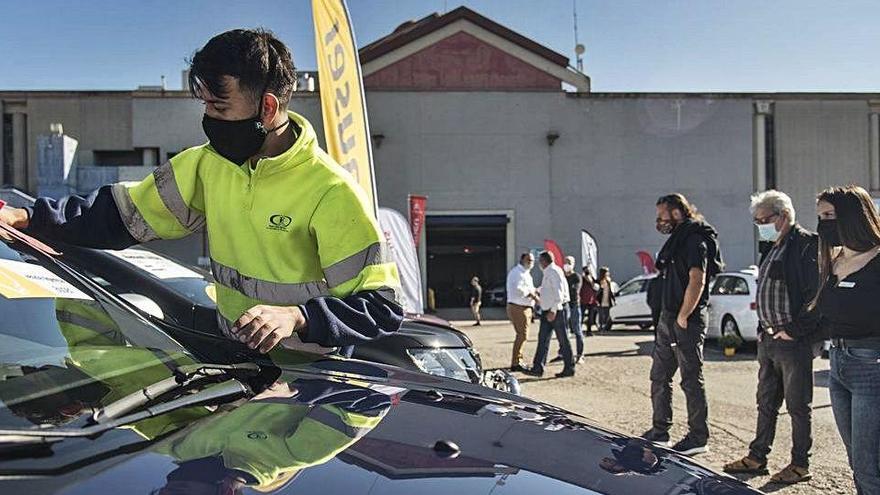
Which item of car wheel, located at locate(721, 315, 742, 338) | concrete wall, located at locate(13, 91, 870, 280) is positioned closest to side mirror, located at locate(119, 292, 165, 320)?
car wheel, located at locate(721, 315, 742, 338)

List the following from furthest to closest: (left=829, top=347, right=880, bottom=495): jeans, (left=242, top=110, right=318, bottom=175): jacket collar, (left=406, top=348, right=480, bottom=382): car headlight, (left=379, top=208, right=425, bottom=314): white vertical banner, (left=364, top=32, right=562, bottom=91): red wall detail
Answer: (left=364, top=32, right=562, bottom=91): red wall detail, (left=379, top=208, right=425, bottom=314): white vertical banner, (left=406, top=348, right=480, bottom=382): car headlight, (left=829, top=347, right=880, bottom=495): jeans, (left=242, top=110, right=318, bottom=175): jacket collar

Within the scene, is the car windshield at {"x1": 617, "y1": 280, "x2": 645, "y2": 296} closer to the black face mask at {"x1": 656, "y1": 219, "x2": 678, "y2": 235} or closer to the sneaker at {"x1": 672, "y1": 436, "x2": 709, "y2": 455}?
the black face mask at {"x1": 656, "y1": 219, "x2": 678, "y2": 235}

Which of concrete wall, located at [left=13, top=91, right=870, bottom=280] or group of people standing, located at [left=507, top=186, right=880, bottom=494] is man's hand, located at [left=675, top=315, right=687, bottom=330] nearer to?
group of people standing, located at [left=507, top=186, right=880, bottom=494]

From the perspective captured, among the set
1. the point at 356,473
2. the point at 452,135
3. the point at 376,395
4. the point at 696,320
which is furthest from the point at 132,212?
the point at 452,135

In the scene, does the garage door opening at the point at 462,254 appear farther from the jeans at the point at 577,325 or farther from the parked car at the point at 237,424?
the parked car at the point at 237,424

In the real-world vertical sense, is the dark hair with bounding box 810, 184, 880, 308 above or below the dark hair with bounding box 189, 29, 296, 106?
below

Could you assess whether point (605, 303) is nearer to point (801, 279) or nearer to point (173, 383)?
point (801, 279)

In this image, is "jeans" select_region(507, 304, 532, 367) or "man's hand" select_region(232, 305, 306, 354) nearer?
"man's hand" select_region(232, 305, 306, 354)

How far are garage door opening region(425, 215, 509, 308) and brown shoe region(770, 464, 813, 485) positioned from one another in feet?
74.7

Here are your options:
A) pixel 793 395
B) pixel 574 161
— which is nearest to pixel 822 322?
pixel 793 395

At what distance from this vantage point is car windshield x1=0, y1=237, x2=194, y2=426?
1582 millimetres

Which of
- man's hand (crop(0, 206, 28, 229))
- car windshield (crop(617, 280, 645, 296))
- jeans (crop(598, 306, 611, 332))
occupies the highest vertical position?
man's hand (crop(0, 206, 28, 229))

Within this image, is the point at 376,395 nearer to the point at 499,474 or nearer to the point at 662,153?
the point at 499,474

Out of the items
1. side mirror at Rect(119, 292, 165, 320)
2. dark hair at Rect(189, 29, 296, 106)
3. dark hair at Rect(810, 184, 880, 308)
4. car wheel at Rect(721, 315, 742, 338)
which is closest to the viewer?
dark hair at Rect(189, 29, 296, 106)
